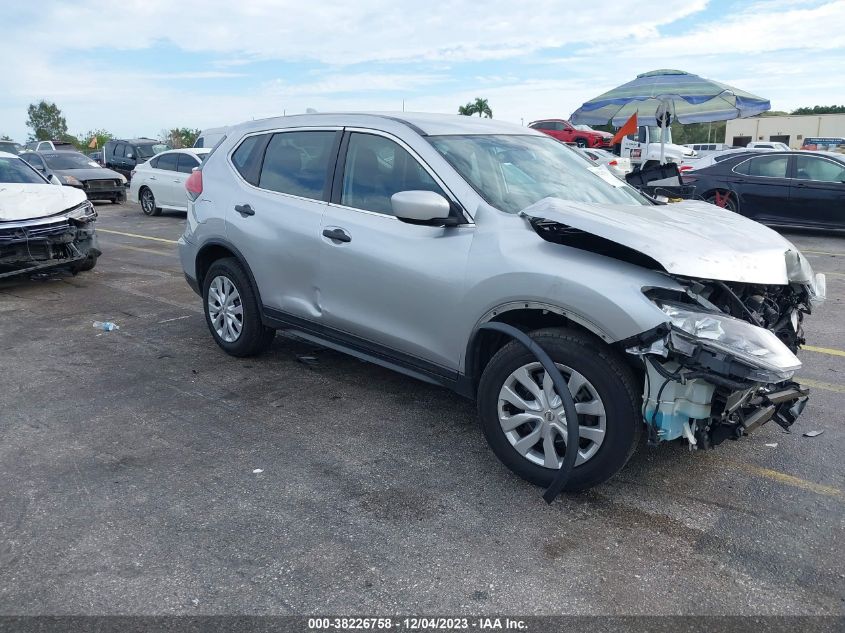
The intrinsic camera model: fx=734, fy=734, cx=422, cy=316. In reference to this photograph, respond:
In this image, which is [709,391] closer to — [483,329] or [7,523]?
[483,329]

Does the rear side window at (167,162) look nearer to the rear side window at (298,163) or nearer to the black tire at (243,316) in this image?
the black tire at (243,316)

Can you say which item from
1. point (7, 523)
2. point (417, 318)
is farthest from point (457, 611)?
point (7, 523)

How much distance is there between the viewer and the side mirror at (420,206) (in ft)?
12.4

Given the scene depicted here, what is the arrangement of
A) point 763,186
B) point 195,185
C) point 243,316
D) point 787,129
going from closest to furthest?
point 243,316 → point 195,185 → point 763,186 → point 787,129

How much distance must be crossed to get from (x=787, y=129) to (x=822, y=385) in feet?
226

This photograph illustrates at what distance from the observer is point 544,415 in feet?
11.4

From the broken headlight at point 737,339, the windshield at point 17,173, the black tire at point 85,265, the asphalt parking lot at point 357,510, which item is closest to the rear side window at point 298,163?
the asphalt parking lot at point 357,510

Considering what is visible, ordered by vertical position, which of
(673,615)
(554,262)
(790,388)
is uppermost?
(554,262)

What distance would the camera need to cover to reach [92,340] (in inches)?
250

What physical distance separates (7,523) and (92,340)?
3.27 metres

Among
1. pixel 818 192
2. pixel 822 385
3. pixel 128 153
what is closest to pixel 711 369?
pixel 822 385

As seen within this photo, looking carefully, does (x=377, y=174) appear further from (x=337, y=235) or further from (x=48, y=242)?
(x=48, y=242)

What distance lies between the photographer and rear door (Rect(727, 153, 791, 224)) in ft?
40.7

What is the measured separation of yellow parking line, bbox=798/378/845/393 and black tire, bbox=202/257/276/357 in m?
3.89
